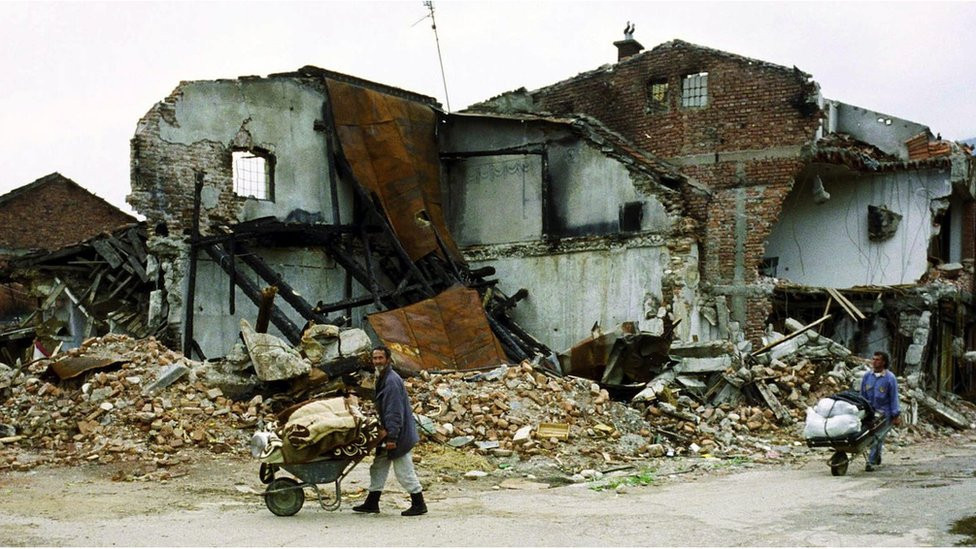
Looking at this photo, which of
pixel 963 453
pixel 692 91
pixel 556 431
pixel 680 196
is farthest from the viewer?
pixel 692 91

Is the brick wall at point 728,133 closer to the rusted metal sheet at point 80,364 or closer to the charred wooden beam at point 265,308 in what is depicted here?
the charred wooden beam at point 265,308

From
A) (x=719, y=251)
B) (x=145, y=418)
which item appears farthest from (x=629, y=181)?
(x=145, y=418)

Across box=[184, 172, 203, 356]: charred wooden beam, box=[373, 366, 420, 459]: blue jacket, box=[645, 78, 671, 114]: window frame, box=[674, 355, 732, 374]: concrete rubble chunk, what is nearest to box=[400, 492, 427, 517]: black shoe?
box=[373, 366, 420, 459]: blue jacket

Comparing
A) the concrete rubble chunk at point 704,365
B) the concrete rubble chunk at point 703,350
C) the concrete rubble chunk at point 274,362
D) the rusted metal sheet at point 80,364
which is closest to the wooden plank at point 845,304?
the concrete rubble chunk at point 703,350

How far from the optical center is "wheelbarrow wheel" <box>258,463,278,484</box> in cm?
870

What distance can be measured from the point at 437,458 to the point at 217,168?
857cm

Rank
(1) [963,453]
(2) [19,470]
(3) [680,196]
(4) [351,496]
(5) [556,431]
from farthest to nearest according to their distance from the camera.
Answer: (3) [680,196], (1) [963,453], (5) [556,431], (2) [19,470], (4) [351,496]

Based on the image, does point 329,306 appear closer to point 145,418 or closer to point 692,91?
point 145,418

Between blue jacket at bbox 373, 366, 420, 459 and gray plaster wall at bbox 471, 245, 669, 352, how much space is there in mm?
11869

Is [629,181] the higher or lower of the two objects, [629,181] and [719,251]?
the higher

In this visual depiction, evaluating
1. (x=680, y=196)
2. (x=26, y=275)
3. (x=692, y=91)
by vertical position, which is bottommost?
(x=26, y=275)

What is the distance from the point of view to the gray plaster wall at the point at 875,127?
2331 cm

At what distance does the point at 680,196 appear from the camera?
65.1 feet

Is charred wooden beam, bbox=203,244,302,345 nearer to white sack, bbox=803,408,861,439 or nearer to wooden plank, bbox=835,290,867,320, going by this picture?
white sack, bbox=803,408,861,439
